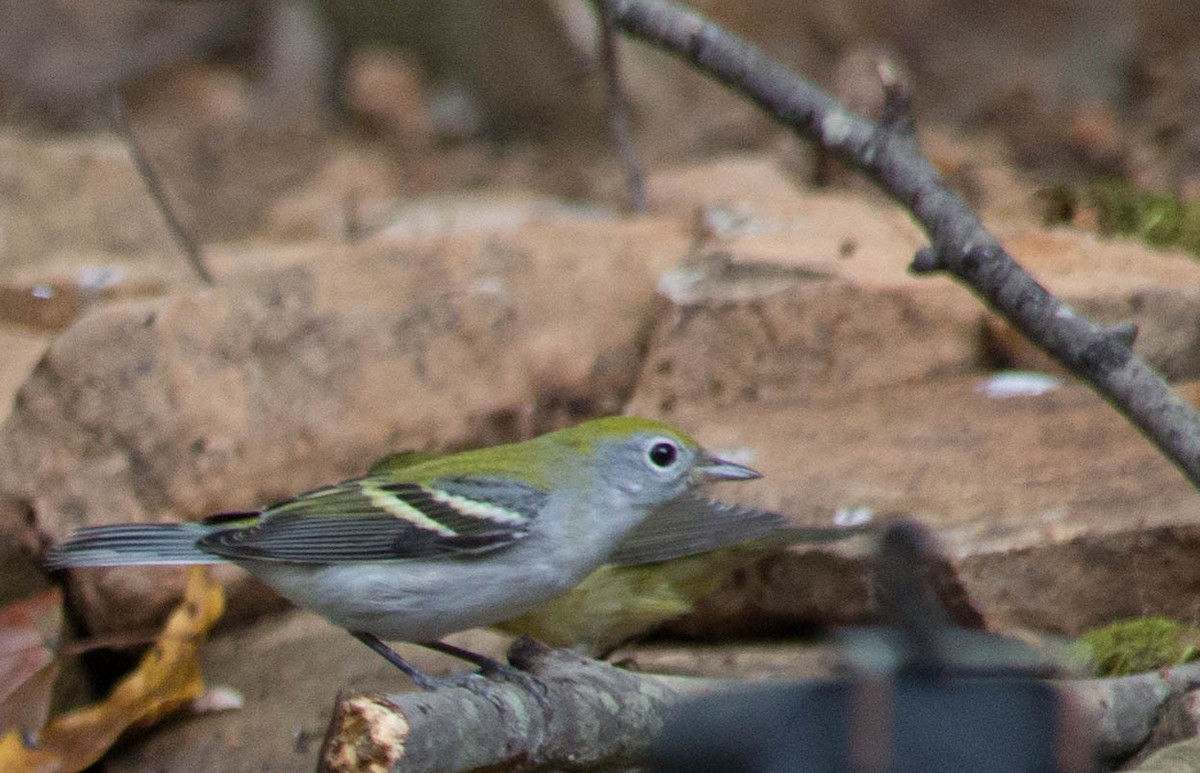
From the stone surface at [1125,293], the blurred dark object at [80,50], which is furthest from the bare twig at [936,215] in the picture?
the blurred dark object at [80,50]

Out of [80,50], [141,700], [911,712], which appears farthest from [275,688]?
[80,50]

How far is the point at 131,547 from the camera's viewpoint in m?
3.71

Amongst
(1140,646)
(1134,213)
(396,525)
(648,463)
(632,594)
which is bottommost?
(632,594)

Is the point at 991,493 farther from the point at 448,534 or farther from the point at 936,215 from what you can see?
the point at 448,534

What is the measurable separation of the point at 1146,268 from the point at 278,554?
3.10 m

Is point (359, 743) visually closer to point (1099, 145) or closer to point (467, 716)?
point (467, 716)

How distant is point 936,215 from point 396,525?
1547 millimetres

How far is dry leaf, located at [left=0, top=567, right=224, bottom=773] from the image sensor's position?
3.73 metres

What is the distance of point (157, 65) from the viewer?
10.2 m

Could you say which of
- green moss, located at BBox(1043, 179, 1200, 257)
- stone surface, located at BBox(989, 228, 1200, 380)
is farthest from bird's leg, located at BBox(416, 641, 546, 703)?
green moss, located at BBox(1043, 179, 1200, 257)

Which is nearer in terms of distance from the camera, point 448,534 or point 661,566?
point 448,534

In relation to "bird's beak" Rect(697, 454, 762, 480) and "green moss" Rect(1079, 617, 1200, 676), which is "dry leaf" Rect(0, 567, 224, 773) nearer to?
"bird's beak" Rect(697, 454, 762, 480)

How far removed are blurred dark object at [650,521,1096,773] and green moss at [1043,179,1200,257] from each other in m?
4.28

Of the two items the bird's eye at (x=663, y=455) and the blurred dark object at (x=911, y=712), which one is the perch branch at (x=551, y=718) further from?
the blurred dark object at (x=911, y=712)
